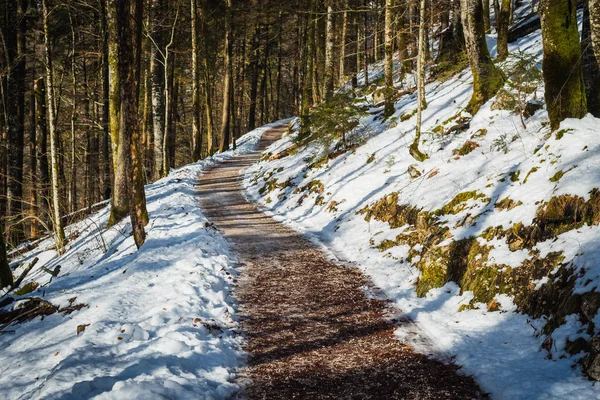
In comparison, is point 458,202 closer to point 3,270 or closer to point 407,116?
point 407,116

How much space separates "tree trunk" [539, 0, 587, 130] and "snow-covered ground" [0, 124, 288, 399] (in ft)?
21.5

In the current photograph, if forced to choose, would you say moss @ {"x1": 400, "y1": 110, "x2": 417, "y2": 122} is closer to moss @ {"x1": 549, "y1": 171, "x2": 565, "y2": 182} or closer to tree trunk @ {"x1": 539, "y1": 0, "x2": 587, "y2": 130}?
tree trunk @ {"x1": 539, "y1": 0, "x2": 587, "y2": 130}

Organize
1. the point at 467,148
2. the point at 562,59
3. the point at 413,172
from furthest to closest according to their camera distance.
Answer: the point at 413,172 → the point at 467,148 → the point at 562,59

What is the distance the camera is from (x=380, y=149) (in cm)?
1313

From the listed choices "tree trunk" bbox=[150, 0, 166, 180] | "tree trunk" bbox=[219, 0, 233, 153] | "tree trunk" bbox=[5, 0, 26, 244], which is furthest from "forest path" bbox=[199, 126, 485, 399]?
"tree trunk" bbox=[219, 0, 233, 153]

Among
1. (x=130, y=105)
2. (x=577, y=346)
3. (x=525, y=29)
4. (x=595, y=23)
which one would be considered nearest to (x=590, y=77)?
(x=595, y=23)

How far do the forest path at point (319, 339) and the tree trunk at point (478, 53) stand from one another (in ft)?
21.5

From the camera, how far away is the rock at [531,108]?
30.9 feet

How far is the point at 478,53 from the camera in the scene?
1111 cm

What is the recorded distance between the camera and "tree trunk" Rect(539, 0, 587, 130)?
Result: 674cm

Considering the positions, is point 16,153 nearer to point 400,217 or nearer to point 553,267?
point 400,217

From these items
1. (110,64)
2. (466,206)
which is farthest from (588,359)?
(110,64)

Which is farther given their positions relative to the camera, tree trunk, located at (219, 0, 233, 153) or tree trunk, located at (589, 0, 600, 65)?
tree trunk, located at (219, 0, 233, 153)

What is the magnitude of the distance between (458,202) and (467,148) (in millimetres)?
2606
